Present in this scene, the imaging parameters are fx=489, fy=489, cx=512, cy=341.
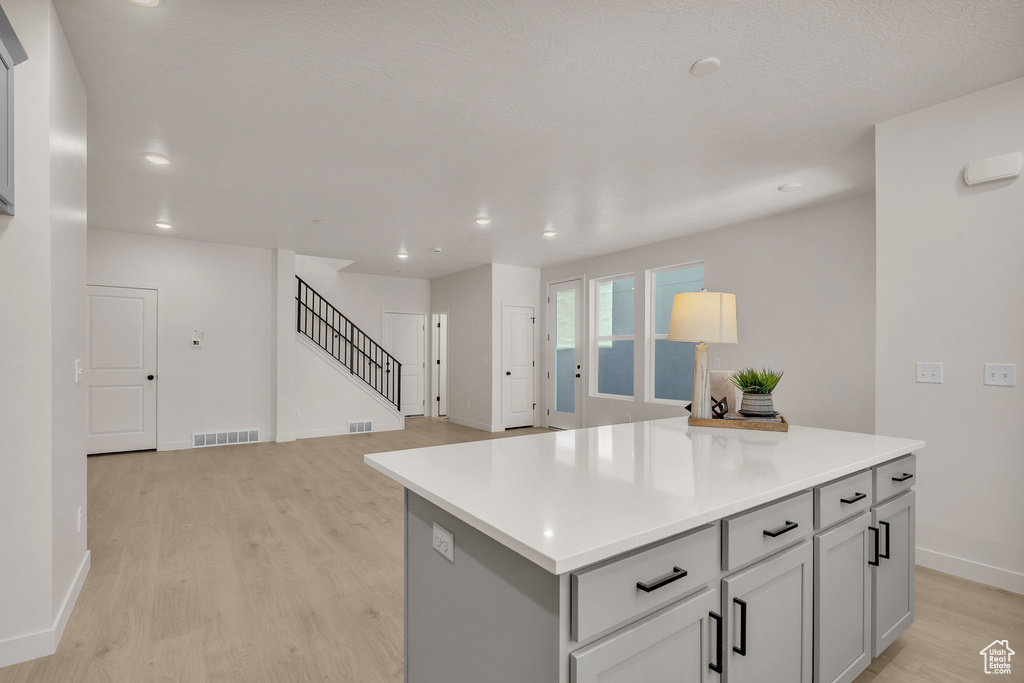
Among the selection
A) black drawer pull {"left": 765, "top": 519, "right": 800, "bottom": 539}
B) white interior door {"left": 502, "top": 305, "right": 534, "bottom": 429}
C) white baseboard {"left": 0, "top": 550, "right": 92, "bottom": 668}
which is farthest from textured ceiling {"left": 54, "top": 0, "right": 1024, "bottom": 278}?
white interior door {"left": 502, "top": 305, "right": 534, "bottom": 429}

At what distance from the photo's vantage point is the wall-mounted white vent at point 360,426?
7312 mm

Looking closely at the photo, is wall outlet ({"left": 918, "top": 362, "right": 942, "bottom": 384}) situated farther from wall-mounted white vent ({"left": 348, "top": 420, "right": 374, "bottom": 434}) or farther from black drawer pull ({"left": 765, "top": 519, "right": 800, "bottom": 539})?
wall-mounted white vent ({"left": 348, "top": 420, "right": 374, "bottom": 434})

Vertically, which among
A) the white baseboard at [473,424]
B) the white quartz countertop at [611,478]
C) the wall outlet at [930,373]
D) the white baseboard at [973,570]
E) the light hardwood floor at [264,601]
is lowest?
the white baseboard at [473,424]

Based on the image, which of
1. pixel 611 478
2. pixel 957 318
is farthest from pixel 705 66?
pixel 611 478

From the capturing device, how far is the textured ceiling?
1995 mm

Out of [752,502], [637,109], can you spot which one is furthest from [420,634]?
[637,109]

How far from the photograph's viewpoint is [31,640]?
193 centimetres

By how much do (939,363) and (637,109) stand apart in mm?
2147

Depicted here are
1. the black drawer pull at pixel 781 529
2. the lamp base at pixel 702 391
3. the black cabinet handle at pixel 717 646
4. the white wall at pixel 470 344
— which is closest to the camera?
A: the black cabinet handle at pixel 717 646

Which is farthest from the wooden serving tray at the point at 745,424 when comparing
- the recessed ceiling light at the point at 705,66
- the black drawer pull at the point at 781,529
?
the recessed ceiling light at the point at 705,66

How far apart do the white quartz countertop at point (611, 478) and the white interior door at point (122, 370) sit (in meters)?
5.74

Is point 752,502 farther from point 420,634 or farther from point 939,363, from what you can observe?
point 939,363

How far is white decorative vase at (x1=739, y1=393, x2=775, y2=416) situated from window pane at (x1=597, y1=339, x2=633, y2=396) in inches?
160

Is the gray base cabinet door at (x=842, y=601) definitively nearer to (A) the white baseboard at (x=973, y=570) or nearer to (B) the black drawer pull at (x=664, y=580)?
(B) the black drawer pull at (x=664, y=580)
